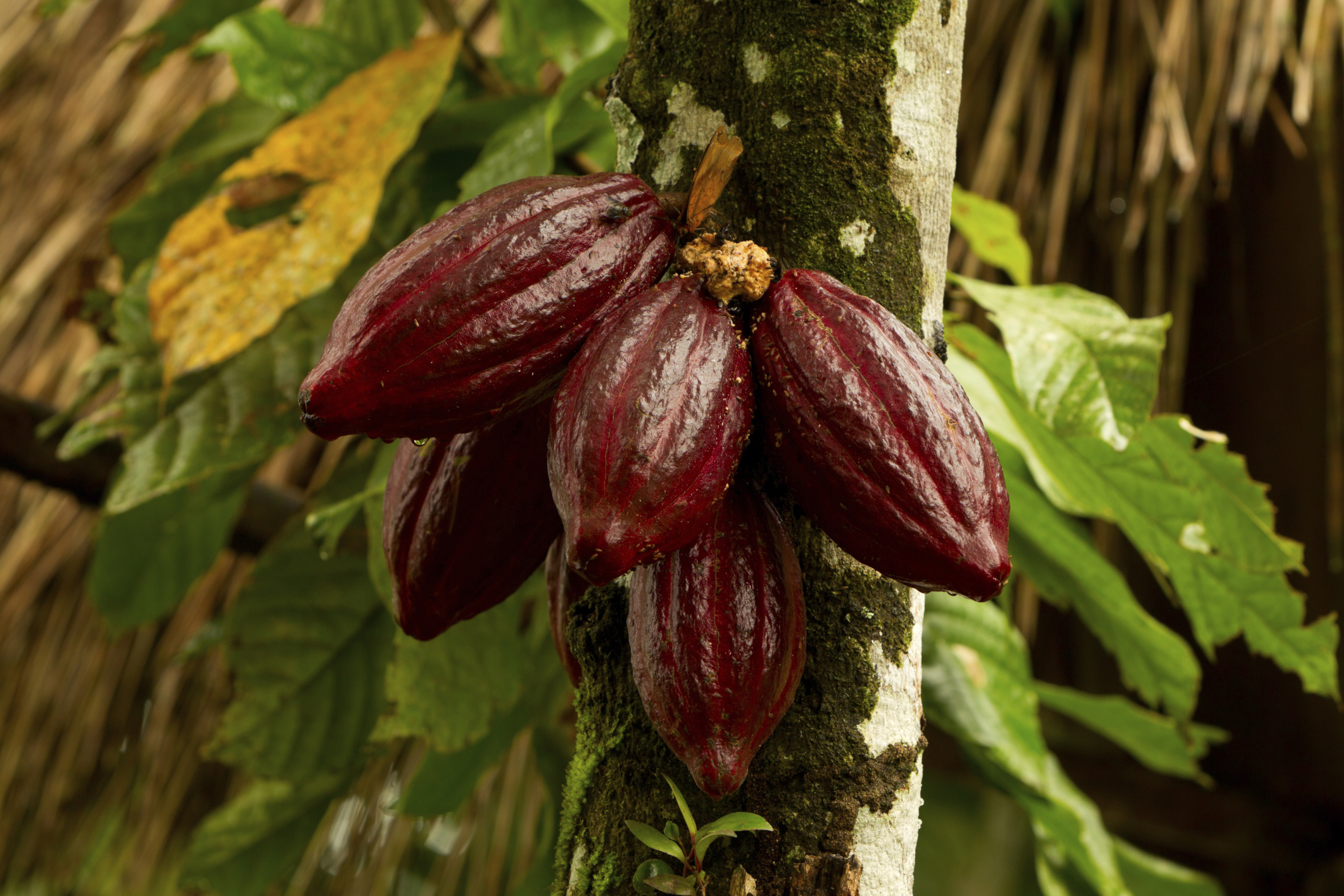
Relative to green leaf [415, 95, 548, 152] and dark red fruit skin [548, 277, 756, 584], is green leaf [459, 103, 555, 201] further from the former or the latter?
dark red fruit skin [548, 277, 756, 584]

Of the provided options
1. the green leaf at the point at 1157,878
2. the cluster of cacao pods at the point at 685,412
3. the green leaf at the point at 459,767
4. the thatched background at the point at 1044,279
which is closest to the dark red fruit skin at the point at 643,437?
the cluster of cacao pods at the point at 685,412

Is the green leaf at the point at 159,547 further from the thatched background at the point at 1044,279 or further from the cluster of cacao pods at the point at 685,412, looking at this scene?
the cluster of cacao pods at the point at 685,412

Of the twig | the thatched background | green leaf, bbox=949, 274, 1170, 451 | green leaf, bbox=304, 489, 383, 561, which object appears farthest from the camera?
the thatched background

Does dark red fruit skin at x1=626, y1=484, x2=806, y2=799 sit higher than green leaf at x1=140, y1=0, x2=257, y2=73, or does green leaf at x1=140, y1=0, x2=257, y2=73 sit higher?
green leaf at x1=140, y1=0, x2=257, y2=73

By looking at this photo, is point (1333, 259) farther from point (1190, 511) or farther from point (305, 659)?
point (305, 659)

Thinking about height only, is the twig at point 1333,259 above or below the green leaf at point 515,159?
below

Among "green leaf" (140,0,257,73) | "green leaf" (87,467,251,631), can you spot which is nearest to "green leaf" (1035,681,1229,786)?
"green leaf" (87,467,251,631)

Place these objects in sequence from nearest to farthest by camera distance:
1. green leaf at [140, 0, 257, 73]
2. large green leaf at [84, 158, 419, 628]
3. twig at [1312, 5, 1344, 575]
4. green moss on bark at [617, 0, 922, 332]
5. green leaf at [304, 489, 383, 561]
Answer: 1. green moss on bark at [617, 0, 922, 332]
2. green leaf at [304, 489, 383, 561]
3. large green leaf at [84, 158, 419, 628]
4. green leaf at [140, 0, 257, 73]
5. twig at [1312, 5, 1344, 575]
